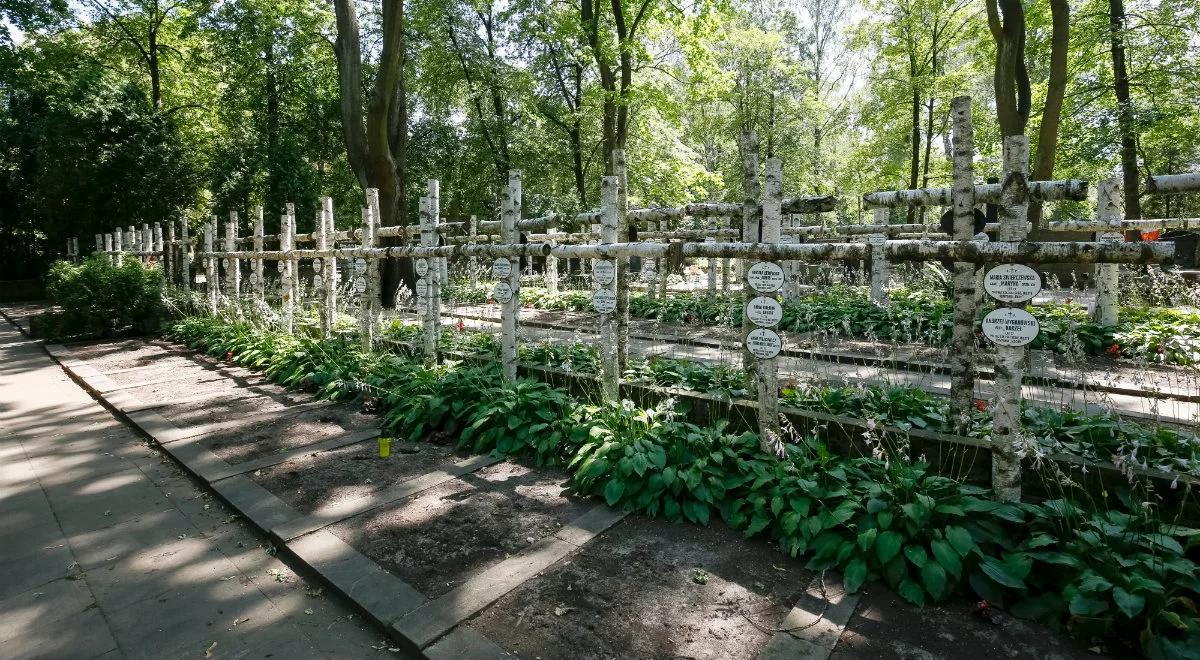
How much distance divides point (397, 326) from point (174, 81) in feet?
84.7

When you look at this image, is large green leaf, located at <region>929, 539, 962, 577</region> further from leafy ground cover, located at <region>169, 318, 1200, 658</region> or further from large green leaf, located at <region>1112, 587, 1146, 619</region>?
large green leaf, located at <region>1112, 587, 1146, 619</region>

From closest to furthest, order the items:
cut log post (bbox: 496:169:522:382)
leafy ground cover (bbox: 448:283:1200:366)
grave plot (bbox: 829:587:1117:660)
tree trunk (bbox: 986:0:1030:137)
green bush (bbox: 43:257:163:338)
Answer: grave plot (bbox: 829:587:1117:660), cut log post (bbox: 496:169:522:382), leafy ground cover (bbox: 448:283:1200:366), tree trunk (bbox: 986:0:1030:137), green bush (bbox: 43:257:163:338)

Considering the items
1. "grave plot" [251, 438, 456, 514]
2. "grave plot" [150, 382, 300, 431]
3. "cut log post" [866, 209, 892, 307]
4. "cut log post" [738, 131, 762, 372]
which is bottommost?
"grave plot" [251, 438, 456, 514]

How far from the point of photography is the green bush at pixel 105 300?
10930mm

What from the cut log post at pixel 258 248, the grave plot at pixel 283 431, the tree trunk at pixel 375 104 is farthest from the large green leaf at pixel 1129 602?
the tree trunk at pixel 375 104

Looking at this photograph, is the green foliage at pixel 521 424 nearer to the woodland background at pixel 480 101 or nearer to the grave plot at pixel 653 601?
the grave plot at pixel 653 601

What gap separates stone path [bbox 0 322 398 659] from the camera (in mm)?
2705

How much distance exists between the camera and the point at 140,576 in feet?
10.6

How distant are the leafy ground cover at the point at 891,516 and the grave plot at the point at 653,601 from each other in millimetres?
210

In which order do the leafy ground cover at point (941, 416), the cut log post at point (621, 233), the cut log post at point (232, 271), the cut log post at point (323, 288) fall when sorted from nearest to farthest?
1. the leafy ground cover at point (941, 416)
2. the cut log post at point (621, 233)
3. the cut log post at point (323, 288)
4. the cut log post at point (232, 271)

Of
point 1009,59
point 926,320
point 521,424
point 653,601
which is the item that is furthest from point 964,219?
point 1009,59

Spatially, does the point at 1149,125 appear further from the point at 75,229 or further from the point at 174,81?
the point at 174,81

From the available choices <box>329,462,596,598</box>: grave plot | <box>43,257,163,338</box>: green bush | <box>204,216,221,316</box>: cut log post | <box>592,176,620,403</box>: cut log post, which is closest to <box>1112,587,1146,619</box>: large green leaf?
<box>329,462,596,598</box>: grave plot

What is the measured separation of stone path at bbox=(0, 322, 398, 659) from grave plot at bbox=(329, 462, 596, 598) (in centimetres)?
36
